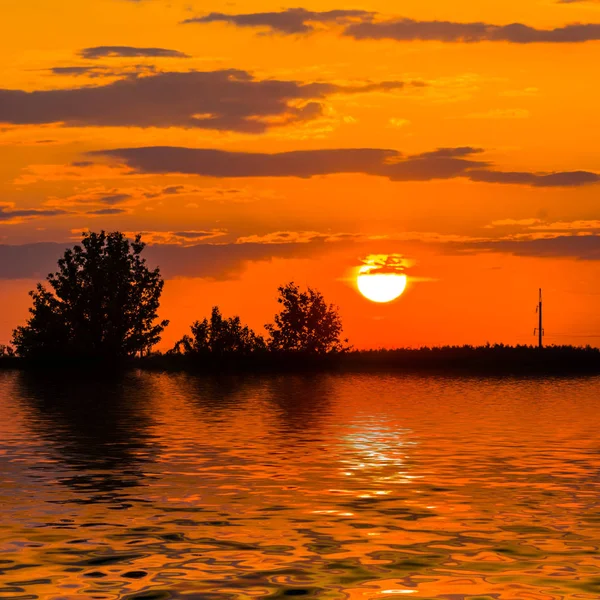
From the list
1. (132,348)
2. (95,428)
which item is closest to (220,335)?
(132,348)

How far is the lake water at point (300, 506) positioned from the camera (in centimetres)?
1855

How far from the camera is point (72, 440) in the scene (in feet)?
154

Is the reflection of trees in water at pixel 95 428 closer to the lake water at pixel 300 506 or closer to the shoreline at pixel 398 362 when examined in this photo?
A: the lake water at pixel 300 506

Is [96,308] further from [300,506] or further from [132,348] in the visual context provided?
[300,506]

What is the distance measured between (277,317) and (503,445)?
412 ft

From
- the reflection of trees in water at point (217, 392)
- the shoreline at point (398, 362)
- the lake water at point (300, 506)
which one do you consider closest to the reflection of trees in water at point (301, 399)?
the lake water at point (300, 506)

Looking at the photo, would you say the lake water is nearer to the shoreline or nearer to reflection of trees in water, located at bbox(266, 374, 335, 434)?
reflection of trees in water, located at bbox(266, 374, 335, 434)

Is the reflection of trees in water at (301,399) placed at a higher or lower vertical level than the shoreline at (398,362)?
lower

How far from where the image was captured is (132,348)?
127m

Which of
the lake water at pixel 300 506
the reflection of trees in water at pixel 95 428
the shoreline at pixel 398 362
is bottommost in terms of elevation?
the lake water at pixel 300 506

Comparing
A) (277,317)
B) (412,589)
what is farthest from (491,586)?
(277,317)

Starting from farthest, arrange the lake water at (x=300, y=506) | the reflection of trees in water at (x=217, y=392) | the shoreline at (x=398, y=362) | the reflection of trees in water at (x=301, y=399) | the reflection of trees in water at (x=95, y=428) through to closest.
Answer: the shoreline at (x=398, y=362), the reflection of trees in water at (x=217, y=392), the reflection of trees in water at (x=301, y=399), the reflection of trees in water at (x=95, y=428), the lake water at (x=300, y=506)

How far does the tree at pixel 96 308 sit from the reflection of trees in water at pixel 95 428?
1833 cm

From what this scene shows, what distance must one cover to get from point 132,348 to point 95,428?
7354cm
